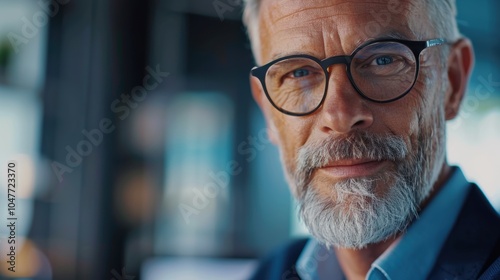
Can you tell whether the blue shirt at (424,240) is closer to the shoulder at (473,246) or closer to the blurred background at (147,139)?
the shoulder at (473,246)

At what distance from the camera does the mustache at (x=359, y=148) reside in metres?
0.86

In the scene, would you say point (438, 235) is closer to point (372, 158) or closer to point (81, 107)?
point (372, 158)

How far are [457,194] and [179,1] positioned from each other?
2.64 meters

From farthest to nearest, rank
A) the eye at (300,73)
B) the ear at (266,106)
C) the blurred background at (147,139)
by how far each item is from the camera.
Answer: the blurred background at (147,139) → the ear at (266,106) → the eye at (300,73)

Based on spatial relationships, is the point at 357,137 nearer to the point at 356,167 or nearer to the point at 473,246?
the point at 356,167

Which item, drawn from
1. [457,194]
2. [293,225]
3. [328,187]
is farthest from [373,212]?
[293,225]

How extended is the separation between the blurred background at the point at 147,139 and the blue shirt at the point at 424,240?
1.14m

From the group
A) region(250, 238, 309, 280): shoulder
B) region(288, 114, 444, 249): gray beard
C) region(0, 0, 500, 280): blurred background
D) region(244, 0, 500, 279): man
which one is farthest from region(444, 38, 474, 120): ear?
region(0, 0, 500, 280): blurred background

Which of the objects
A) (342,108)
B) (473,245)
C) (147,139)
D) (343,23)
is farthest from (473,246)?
(147,139)

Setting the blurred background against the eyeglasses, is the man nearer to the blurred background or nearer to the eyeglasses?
the eyeglasses

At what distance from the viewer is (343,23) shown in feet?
2.96

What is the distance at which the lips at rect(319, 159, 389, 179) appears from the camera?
87 centimetres

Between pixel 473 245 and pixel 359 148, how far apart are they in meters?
0.23

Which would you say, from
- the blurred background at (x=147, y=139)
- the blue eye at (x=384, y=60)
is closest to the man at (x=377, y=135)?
the blue eye at (x=384, y=60)
